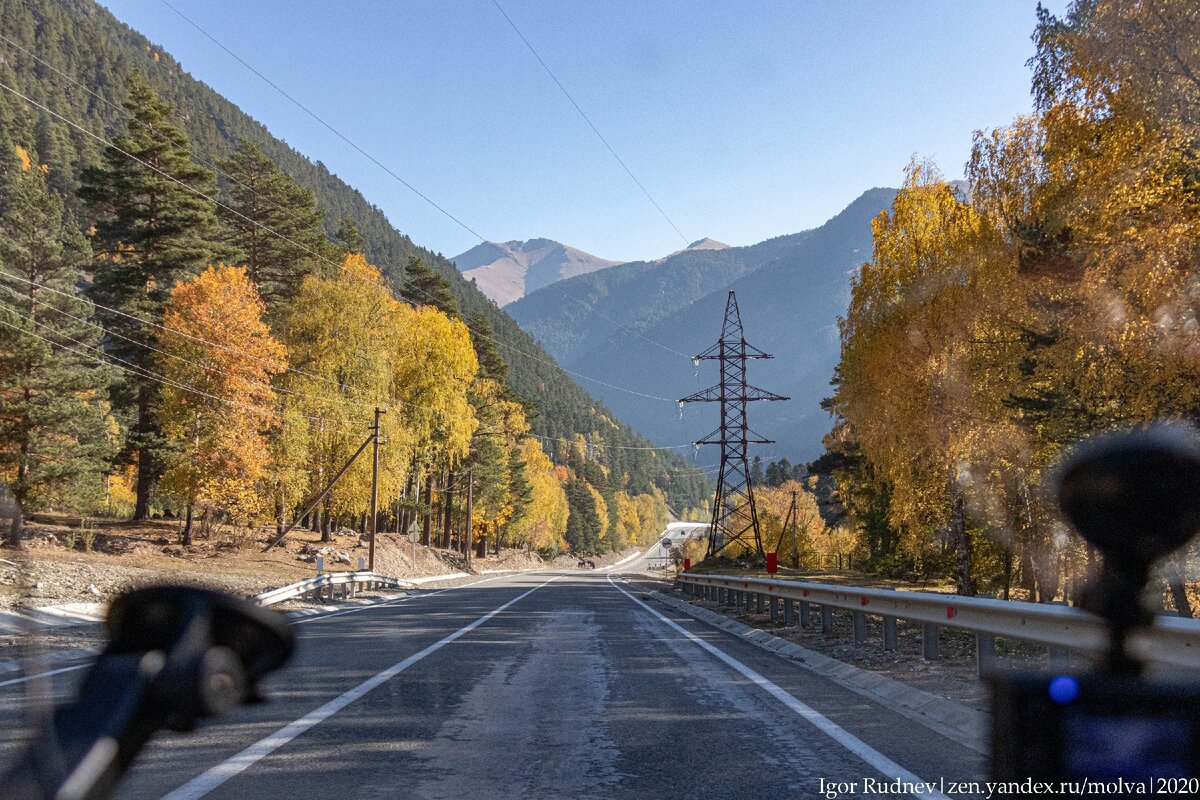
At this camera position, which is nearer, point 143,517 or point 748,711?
point 748,711

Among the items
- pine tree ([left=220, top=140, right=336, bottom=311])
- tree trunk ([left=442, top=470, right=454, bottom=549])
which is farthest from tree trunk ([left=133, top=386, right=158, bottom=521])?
tree trunk ([left=442, top=470, right=454, bottom=549])

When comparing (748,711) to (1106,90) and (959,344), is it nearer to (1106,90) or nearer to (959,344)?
(1106,90)

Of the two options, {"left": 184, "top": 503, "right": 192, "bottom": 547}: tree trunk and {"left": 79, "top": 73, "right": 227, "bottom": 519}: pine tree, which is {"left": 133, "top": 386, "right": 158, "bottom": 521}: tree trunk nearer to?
{"left": 79, "top": 73, "right": 227, "bottom": 519}: pine tree

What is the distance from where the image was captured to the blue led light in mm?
1884

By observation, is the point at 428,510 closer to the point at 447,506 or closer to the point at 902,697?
the point at 447,506

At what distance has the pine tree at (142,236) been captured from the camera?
3612 centimetres

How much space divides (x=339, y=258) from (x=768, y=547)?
40.5m

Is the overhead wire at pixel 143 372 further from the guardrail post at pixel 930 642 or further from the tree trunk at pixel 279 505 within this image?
the guardrail post at pixel 930 642

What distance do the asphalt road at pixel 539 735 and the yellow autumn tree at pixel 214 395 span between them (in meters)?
23.6

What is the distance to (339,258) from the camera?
55656 mm

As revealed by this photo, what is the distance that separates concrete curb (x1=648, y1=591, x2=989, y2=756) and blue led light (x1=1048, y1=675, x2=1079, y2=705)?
1.82 meters

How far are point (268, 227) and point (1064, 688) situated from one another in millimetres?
53423

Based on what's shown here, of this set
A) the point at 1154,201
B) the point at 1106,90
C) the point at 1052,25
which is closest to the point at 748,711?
the point at 1154,201

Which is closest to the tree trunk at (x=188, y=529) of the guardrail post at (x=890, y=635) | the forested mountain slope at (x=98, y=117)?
the guardrail post at (x=890, y=635)
